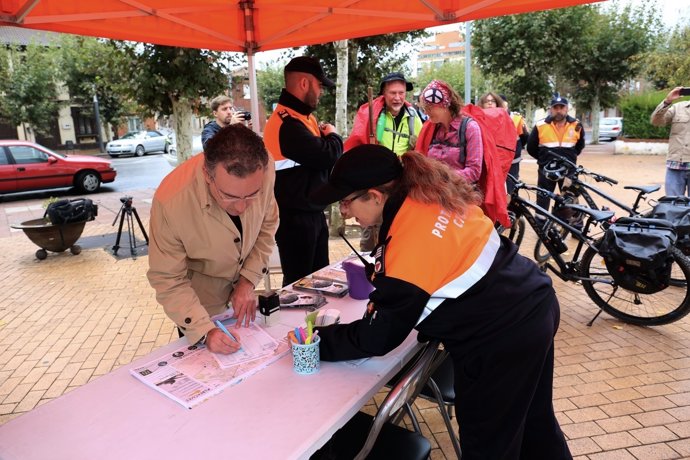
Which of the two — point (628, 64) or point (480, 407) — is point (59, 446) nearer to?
point (480, 407)

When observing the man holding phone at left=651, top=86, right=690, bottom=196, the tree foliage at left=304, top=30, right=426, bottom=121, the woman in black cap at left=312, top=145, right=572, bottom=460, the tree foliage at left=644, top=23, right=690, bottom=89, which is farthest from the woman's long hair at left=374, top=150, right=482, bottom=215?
the tree foliage at left=644, top=23, right=690, bottom=89

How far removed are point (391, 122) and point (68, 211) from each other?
4.52m

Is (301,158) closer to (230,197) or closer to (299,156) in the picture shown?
(299,156)

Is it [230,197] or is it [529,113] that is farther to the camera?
[529,113]

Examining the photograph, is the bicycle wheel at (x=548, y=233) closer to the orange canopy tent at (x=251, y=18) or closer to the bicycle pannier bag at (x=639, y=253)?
the bicycle pannier bag at (x=639, y=253)

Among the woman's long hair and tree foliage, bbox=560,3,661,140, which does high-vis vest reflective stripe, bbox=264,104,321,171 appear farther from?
tree foliage, bbox=560,3,661,140

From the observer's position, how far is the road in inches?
476

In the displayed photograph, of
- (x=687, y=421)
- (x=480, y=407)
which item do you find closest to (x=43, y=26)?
(x=480, y=407)

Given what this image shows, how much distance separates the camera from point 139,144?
2341cm

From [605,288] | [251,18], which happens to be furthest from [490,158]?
[251,18]

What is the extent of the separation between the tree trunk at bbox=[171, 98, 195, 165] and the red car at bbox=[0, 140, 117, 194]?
5.22 metres

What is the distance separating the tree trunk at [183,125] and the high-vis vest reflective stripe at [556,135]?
15.7 feet

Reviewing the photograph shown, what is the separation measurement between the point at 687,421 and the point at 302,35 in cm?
380

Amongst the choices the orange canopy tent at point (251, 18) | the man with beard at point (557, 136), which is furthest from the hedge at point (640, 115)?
the orange canopy tent at point (251, 18)
